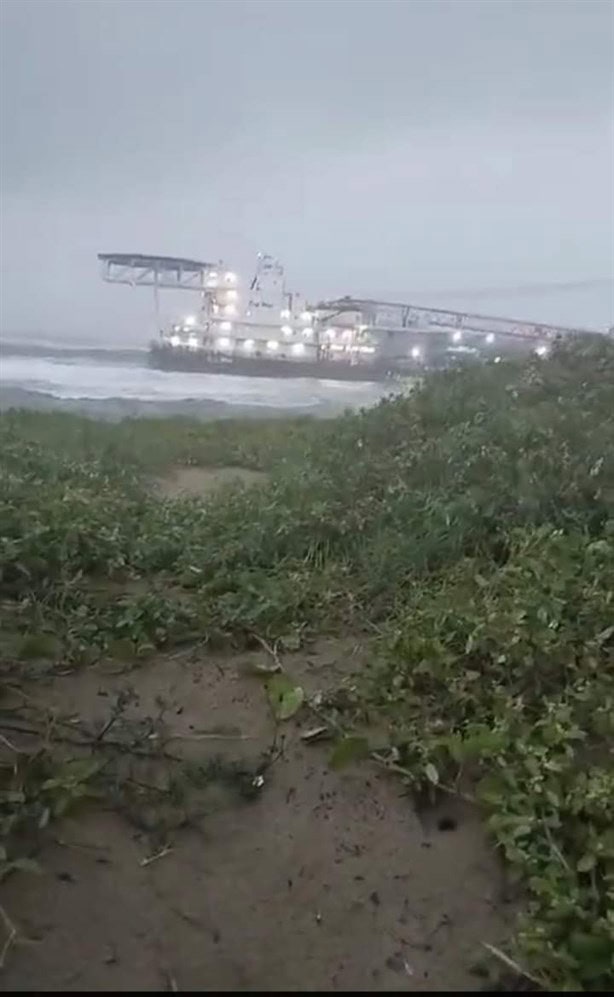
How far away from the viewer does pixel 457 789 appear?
1334mm

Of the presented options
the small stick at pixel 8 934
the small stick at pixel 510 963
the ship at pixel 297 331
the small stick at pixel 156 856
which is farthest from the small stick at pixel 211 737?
the ship at pixel 297 331

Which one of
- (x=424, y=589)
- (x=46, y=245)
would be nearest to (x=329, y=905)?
(x=424, y=589)

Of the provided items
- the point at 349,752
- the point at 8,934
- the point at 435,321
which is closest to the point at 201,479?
the point at 435,321

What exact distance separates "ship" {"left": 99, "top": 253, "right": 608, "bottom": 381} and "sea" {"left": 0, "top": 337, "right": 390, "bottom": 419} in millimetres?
42

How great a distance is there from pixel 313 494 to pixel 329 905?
1.45 m

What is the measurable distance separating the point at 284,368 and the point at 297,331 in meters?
0.14

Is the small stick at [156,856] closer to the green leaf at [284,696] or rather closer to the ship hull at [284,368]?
the green leaf at [284,696]

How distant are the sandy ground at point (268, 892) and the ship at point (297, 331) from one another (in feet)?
6.49

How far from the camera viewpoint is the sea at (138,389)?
3256 millimetres

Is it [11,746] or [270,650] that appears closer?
[11,746]

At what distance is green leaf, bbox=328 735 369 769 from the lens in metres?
1.42

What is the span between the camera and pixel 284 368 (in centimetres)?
333

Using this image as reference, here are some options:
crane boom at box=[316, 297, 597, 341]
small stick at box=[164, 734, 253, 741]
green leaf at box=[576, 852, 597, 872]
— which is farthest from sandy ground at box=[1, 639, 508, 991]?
crane boom at box=[316, 297, 597, 341]

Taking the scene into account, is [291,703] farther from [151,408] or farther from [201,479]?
[151,408]
